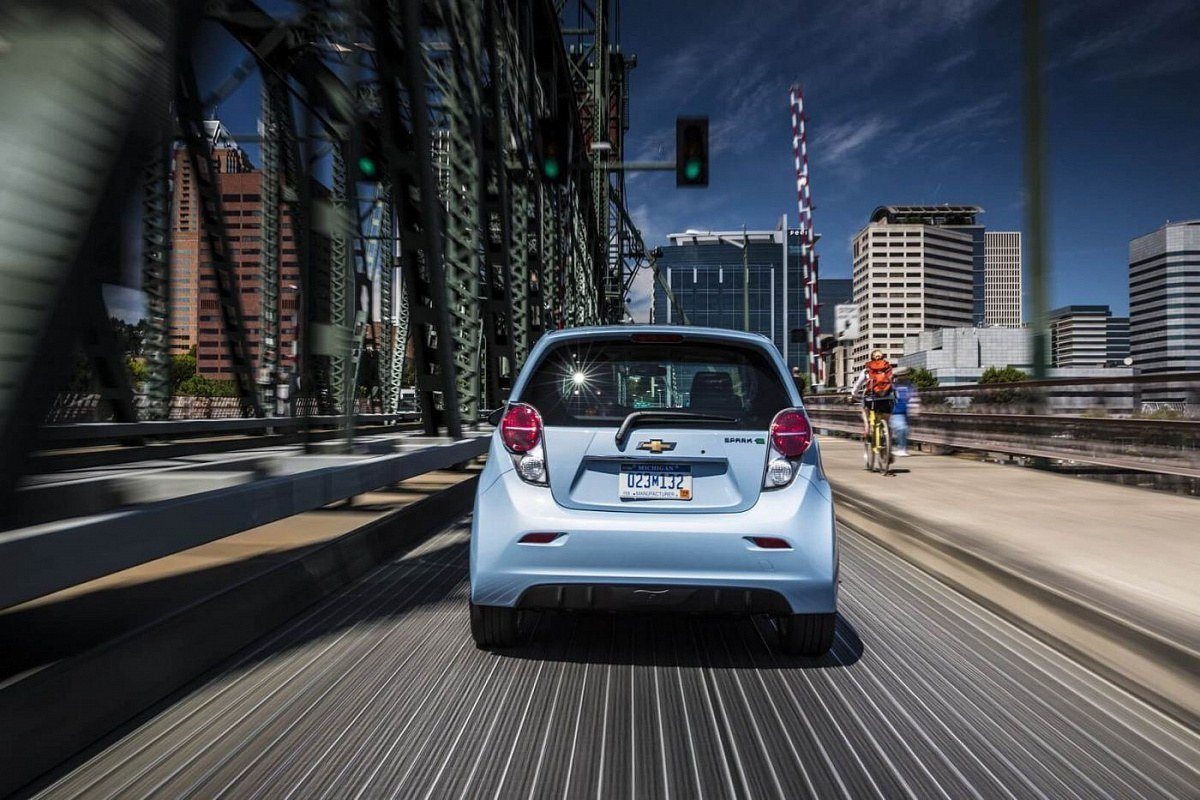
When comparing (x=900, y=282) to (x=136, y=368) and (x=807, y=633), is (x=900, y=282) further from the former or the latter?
(x=807, y=633)

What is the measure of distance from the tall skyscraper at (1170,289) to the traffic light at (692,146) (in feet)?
47.0

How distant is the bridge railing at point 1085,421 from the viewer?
30.6 feet

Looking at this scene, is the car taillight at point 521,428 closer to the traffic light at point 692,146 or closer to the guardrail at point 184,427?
the guardrail at point 184,427

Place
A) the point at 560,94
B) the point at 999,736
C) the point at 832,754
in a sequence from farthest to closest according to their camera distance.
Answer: the point at 560,94, the point at 999,736, the point at 832,754

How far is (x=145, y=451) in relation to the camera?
12.0 m

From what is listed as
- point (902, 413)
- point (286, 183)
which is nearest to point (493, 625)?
point (286, 183)

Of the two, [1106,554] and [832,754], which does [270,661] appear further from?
[1106,554]

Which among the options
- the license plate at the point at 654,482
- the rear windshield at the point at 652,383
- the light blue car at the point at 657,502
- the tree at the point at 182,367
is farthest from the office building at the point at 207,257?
the license plate at the point at 654,482

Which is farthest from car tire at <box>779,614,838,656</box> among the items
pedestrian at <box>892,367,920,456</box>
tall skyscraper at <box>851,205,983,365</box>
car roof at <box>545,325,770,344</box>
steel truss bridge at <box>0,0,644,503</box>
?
tall skyscraper at <box>851,205,983,365</box>

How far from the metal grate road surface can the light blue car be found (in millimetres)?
333

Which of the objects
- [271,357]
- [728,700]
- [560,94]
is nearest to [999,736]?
[728,700]

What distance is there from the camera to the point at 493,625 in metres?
3.89

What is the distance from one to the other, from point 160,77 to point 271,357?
6144mm

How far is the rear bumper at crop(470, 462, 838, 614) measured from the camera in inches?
140
